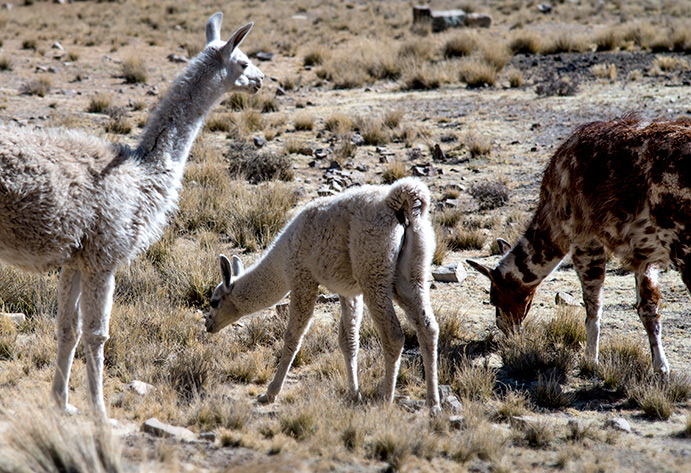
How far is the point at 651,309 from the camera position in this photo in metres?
6.52

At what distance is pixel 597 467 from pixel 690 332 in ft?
11.2

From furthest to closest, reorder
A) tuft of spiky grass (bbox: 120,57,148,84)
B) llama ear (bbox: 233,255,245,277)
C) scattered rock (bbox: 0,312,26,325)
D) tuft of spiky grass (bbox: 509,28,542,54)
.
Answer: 1. tuft of spiky grass (bbox: 509,28,542,54)
2. tuft of spiky grass (bbox: 120,57,148,84)
3. scattered rock (bbox: 0,312,26,325)
4. llama ear (bbox: 233,255,245,277)

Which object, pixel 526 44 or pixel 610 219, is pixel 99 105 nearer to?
pixel 610 219

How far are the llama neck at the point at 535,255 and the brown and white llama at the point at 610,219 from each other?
1 centimetres

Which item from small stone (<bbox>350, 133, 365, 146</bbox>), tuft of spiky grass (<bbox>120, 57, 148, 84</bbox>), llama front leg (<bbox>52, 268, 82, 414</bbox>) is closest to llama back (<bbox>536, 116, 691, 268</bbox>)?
llama front leg (<bbox>52, 268, 82, 414</bbox>)

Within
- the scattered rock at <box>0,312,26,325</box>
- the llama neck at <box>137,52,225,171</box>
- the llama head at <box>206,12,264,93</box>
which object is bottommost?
the scattered rock at <box>0,312,26,325</box>

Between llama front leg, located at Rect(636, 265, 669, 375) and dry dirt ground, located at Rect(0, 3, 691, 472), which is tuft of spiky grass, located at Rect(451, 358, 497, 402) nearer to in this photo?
dry dirt ground, located at Rect(0, 3, 691, 472)

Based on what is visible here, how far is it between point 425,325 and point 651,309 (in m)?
2.44

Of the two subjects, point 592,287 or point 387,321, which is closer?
point 387,321

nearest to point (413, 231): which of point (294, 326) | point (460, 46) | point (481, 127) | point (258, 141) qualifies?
point (294, 326)

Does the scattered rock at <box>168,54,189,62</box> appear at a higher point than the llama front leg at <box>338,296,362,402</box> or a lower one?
higher

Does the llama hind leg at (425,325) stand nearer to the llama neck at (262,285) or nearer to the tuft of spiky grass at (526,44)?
the llama neck at (262,285)

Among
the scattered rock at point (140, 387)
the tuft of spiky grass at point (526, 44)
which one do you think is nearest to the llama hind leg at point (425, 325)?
the scattered rock at point (140, 387)

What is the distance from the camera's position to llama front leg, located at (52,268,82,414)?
5.39 metres
